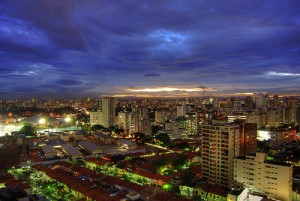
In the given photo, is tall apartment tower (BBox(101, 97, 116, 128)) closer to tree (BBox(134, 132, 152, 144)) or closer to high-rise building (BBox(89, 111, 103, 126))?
high-rise building (BBox(89, 111, 103, 126))

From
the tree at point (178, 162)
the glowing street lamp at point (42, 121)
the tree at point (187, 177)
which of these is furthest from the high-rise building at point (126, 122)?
the tree at point (187, 177)

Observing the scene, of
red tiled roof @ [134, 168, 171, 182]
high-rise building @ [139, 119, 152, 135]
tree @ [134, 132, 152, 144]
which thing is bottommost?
tree @ [134, 132, 152, 144]

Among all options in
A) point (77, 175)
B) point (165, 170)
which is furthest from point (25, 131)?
point (165, 170)

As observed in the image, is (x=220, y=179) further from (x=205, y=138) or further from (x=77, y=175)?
(x=77, y=175)

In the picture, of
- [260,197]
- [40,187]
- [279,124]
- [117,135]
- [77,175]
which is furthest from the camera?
[279,124]

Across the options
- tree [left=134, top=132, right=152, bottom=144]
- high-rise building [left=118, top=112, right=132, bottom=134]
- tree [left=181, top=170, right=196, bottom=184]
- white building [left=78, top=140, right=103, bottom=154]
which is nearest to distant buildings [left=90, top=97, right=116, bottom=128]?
high-rise building [left=118, top=112, right=132, bottom=134]

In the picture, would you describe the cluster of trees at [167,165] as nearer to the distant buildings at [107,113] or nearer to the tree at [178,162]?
the tree at [178,162]
